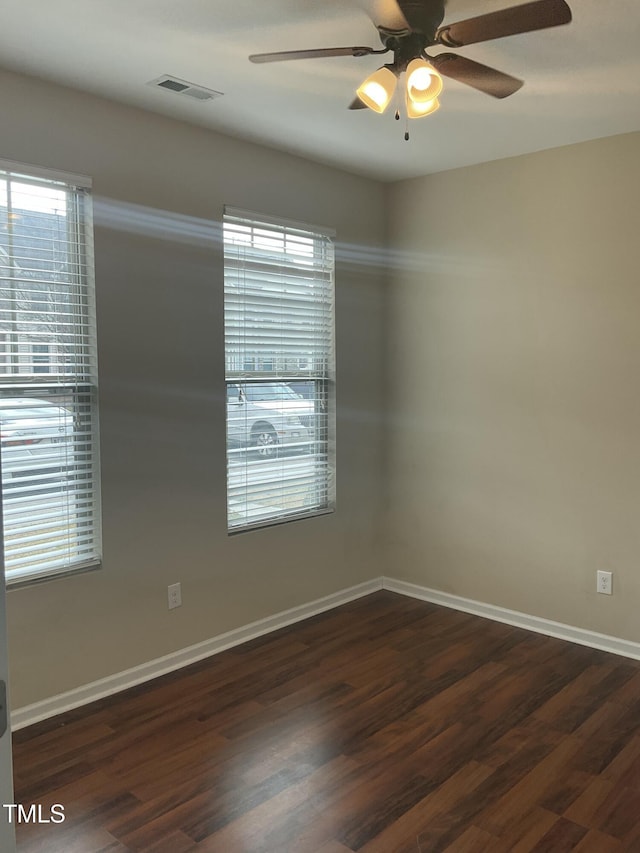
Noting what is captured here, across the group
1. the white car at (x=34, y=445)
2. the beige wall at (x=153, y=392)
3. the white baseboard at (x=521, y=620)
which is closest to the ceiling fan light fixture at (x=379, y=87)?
the beige wall at (x=153, y=392)

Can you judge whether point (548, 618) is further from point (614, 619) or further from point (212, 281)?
point (212, 281)

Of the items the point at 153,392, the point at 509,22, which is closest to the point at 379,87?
the point at 509,22

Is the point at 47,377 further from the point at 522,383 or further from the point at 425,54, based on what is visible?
the point at 522,383

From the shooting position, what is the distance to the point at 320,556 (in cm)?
425

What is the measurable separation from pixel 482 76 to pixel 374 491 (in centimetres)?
281

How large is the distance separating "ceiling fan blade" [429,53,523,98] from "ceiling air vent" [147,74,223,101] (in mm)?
1147

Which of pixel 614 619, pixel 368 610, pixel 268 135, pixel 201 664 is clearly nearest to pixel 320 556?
pixel 368 610

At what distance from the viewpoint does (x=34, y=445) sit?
9.66 feet

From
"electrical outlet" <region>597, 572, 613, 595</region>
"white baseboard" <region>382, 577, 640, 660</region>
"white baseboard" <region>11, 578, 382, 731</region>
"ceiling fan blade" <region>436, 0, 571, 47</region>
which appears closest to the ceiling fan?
"ceiling fan blade" <region>436, 0, 571, 47</region>

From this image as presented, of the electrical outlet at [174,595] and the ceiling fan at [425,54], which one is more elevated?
the ceiling fan at [425,54]

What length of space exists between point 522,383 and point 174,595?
2184 mm

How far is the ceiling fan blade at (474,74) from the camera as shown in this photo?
2.20 m

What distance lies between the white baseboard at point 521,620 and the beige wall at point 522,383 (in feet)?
0.14

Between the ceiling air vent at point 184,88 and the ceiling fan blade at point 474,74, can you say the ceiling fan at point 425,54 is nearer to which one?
the ceiling fan blade at point 474,74
